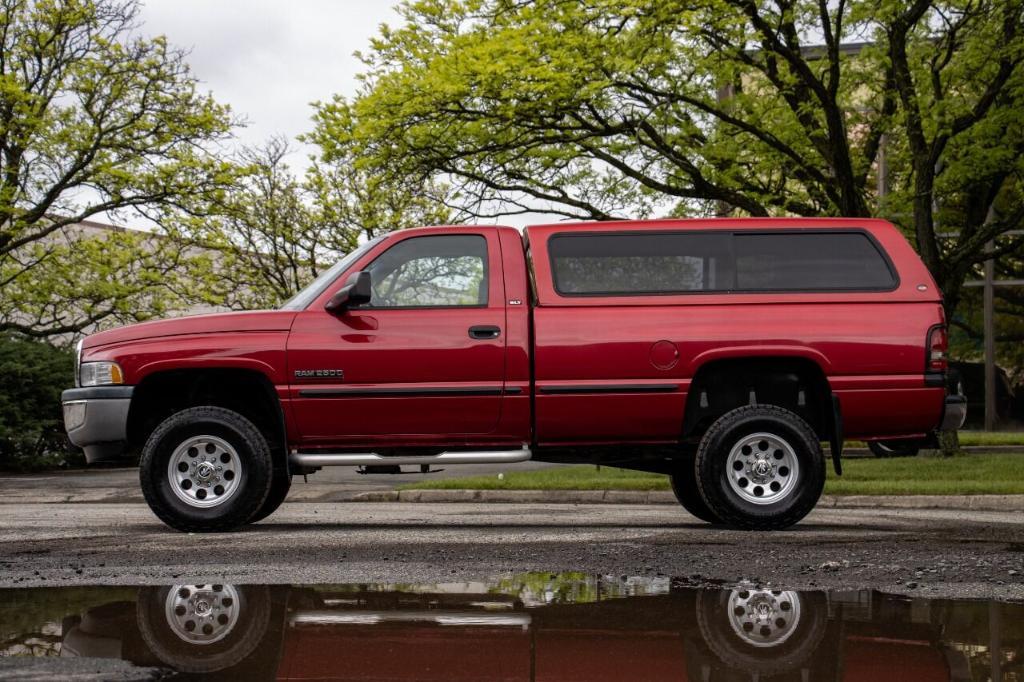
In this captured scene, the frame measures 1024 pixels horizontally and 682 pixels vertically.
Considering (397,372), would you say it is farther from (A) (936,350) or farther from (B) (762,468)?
(A) (936,350)

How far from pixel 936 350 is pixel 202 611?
222 inches

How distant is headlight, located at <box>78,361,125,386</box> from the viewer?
848 centimetres

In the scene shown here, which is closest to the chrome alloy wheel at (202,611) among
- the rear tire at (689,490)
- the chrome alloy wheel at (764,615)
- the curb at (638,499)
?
the chrome alloy wheel at (764,615)

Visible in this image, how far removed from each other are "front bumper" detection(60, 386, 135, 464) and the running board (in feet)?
4.03

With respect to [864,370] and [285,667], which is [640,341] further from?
[285,667]

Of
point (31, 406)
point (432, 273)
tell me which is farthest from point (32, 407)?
point (432, 273)

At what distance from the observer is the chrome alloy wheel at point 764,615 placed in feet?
15.0

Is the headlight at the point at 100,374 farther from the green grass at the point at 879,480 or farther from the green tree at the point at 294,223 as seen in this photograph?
the green tree at the point at 294,223

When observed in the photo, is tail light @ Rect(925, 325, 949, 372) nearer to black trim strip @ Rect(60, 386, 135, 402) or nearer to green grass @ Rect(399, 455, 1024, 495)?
green grass @ Rect(399, 455, 1024, 495)

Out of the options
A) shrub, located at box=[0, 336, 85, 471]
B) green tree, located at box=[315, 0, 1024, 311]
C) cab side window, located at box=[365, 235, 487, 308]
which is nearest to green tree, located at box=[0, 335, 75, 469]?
shrub, located at box=[0, 336, 85, 471]

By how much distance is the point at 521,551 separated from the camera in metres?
7.07

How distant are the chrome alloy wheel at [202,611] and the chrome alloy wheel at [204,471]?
2.67 m

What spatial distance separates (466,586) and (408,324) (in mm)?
3077

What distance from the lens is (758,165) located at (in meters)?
19.2
